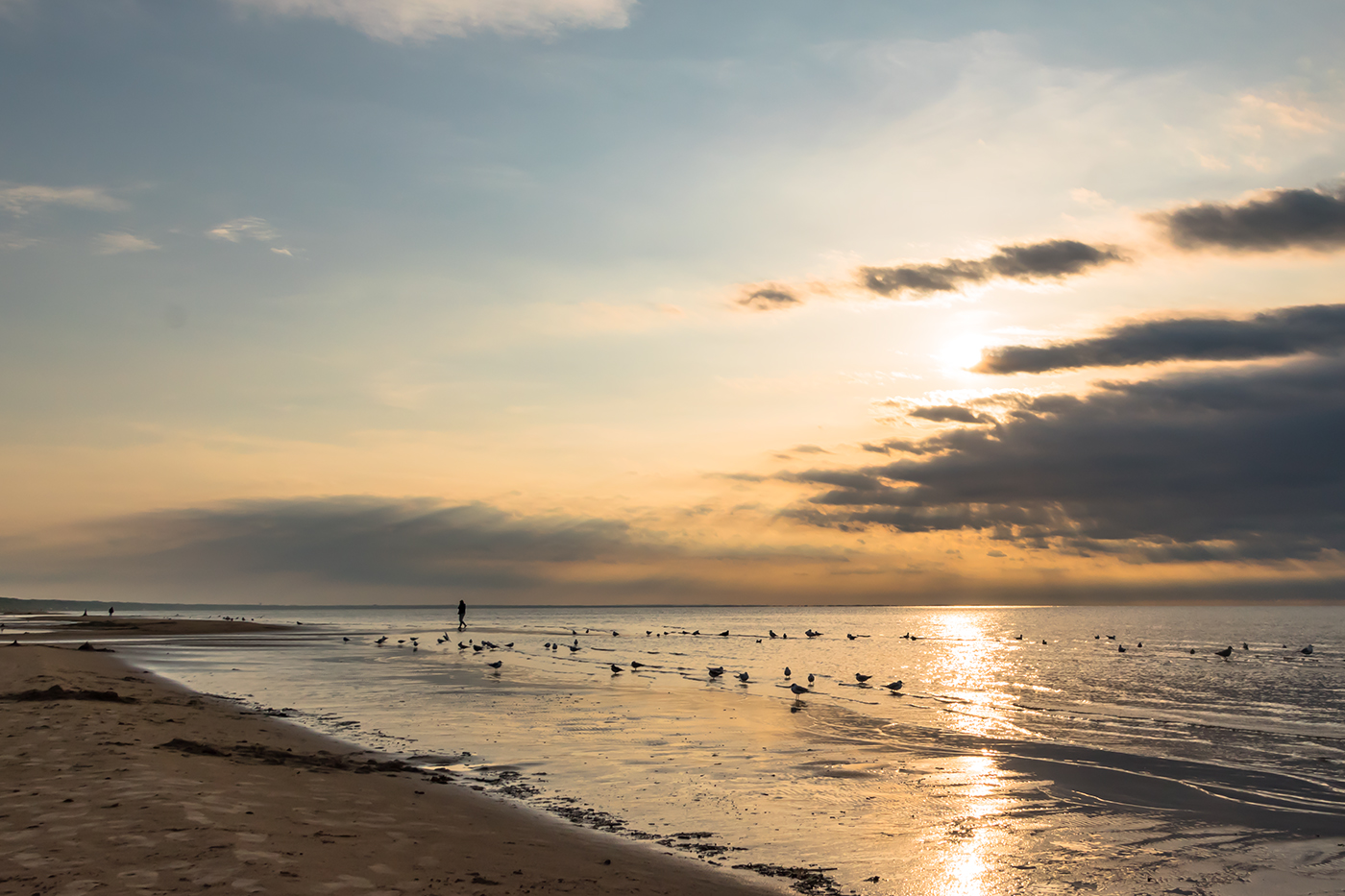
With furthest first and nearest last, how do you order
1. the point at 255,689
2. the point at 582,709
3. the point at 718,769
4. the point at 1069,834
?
the point at 255,689, the point at 582,709, the point at 718,769, the point at 1069,834

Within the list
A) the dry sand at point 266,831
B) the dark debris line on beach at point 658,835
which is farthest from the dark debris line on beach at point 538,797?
the dry sand at point 266,831

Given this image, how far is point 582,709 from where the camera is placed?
2625 cm

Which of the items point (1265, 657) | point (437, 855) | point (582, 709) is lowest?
point (1265, 657)

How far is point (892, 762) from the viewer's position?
18938mm

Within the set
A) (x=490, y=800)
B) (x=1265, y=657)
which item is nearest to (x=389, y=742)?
(x=490, y=800)

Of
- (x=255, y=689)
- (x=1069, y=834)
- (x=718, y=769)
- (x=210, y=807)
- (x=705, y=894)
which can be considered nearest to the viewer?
(x=705, y=894)

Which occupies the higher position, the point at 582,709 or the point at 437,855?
the point at 437,855

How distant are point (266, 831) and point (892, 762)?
13986 millimetres

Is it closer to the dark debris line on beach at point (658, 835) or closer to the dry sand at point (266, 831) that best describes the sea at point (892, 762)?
the dark debris line on beach at point (658, 835)

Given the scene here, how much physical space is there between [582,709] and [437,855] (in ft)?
55.2

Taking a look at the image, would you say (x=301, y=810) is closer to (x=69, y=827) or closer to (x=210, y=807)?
(x=210, y=807)

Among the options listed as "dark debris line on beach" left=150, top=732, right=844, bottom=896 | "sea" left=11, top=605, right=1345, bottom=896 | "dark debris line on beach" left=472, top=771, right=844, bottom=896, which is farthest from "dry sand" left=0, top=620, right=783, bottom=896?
"sea" left=11, top=605, right=1345, bottom=896

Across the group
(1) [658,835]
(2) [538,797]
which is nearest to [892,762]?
(1) [658,835]

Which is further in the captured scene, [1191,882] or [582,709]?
[582,709]
